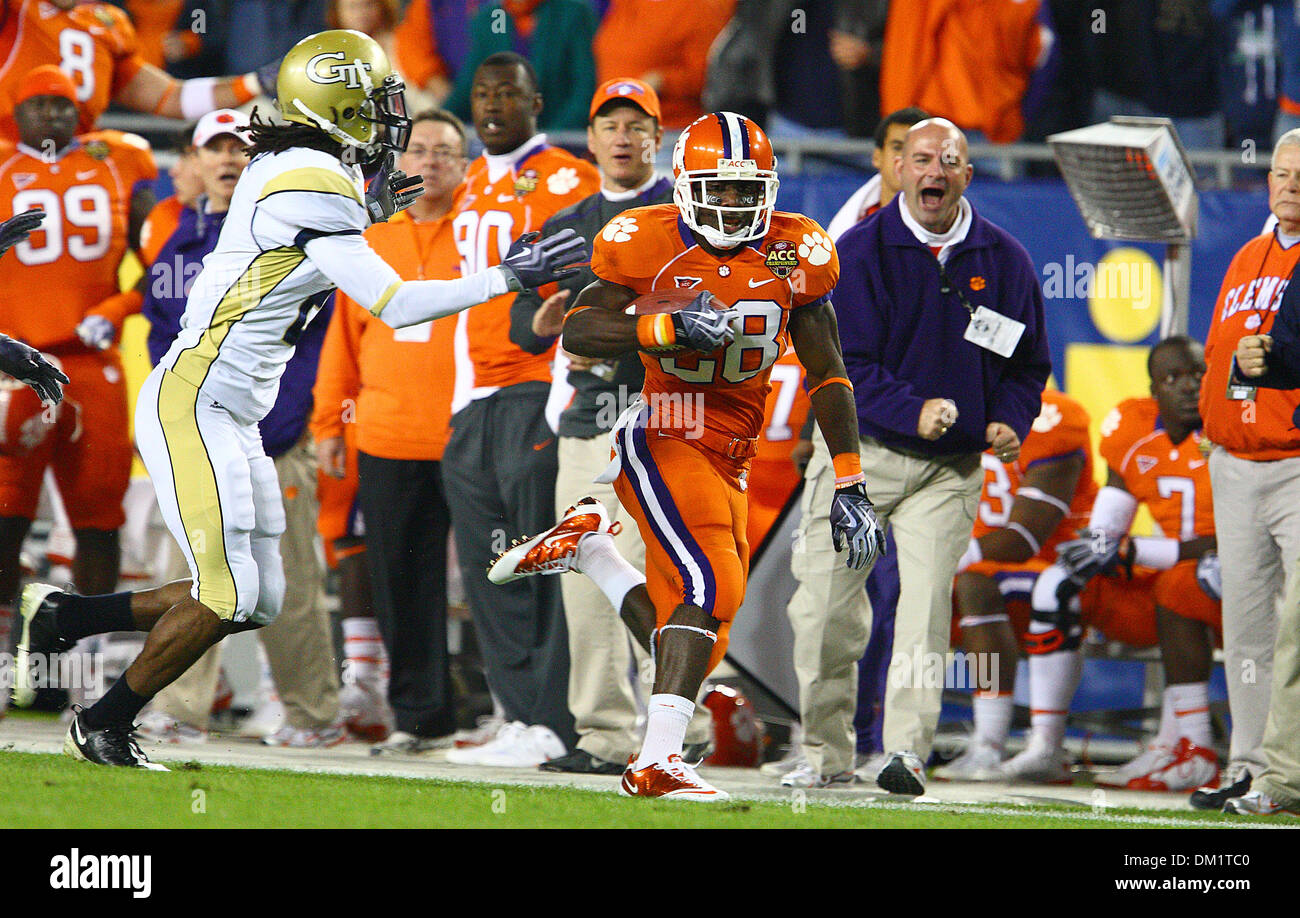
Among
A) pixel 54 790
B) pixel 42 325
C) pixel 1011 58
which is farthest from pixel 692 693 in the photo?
pixel 1011 58

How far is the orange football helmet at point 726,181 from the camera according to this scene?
4391 millimetres

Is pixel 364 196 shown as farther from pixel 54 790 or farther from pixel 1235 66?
pixel 1235 66

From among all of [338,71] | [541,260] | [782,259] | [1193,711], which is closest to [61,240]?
[338,71]

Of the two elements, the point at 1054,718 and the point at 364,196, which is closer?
the point at 364,196

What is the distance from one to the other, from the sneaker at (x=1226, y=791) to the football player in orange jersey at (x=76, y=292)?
4.10m

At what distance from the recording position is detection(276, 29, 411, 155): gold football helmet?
4.36 metres

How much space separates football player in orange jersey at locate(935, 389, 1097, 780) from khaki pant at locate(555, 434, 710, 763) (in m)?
Answer: 1.16

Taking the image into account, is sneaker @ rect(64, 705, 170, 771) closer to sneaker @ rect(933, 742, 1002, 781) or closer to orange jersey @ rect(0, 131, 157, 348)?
orange jersey @ rect(0, 131, 157, 348)

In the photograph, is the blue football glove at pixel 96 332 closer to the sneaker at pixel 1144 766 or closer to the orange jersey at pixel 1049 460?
the orange jersey at pixel 1049 460

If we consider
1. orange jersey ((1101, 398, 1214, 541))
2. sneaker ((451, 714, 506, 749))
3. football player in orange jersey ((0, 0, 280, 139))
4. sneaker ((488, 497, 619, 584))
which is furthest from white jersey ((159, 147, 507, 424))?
orange jersey ((1101, 398, 1214, 541))

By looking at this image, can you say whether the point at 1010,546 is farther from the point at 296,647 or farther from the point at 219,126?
the point at 219,126

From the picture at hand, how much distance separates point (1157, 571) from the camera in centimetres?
623
